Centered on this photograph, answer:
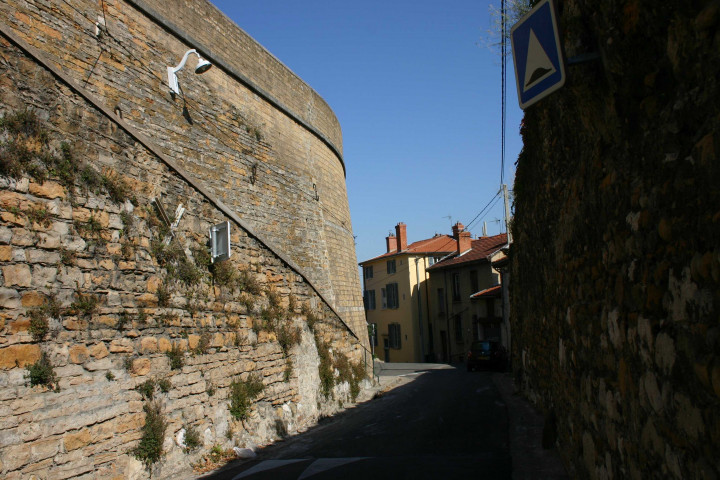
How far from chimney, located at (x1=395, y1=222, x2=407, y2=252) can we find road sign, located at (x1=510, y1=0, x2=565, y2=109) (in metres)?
38.5

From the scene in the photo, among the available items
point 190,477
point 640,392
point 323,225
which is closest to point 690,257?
point 640,392

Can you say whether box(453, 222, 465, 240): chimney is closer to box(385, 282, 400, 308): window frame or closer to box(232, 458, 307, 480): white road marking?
box(385, 282, 400, 308): window frame

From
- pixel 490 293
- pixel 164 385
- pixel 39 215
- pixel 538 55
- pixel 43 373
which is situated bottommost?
pixel 164 385

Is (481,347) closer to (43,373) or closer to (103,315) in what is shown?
(103,315)

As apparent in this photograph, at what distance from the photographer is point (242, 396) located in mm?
8250

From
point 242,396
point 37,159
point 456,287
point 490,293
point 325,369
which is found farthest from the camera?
point 456,287

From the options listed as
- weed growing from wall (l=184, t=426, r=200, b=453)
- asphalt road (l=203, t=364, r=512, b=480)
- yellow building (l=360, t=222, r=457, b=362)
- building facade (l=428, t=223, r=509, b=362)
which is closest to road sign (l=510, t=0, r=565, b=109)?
asphalt road (l=203, t=364, r=512, b=480)

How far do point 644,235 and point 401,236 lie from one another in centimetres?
4009

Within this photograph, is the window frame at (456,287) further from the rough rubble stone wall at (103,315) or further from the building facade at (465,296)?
the rough rubble stone wall at (103,315)

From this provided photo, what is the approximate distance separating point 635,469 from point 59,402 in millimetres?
5389

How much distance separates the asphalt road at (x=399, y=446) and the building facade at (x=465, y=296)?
60.5 ft

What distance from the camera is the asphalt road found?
618 cm

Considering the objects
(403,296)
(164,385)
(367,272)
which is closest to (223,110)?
(164,385)

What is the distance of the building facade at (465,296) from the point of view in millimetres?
30219
